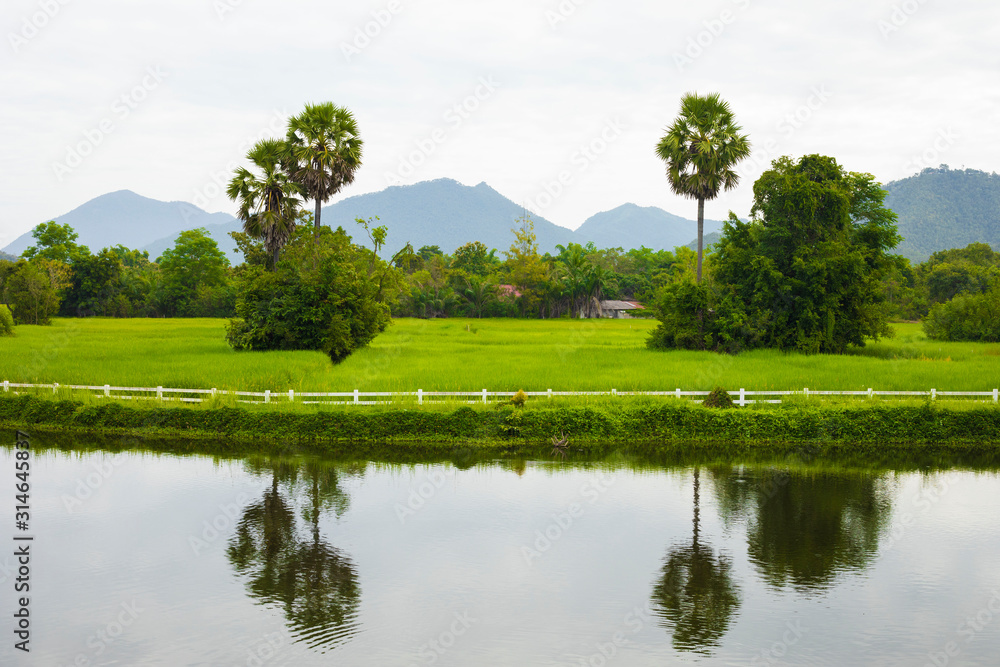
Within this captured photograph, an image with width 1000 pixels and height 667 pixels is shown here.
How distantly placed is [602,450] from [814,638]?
44.0ft

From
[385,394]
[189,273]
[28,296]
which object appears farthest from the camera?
[189,273]

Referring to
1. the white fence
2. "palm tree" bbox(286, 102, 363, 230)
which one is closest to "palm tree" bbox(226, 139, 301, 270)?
"palm tree" bbox(286, 102, 363, 230)

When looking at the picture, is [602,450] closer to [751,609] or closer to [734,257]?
[751,609]

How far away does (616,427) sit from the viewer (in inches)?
1038

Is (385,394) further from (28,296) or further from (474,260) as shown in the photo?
(474,260)

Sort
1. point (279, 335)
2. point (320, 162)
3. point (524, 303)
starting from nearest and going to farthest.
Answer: point (279, 335), point (320, 162), point (524, 303)

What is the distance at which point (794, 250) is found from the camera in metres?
44.5

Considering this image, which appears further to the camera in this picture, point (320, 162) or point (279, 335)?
point (320, 162)

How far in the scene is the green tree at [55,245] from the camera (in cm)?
9494

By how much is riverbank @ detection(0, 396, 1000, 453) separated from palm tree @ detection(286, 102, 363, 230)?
66.7ft

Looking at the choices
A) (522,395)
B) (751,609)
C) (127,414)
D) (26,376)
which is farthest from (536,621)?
(26,376)

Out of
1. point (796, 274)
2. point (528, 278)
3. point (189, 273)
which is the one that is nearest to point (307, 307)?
point (796, 274)

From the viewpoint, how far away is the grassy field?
31.0 meters

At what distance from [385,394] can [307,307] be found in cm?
1438
